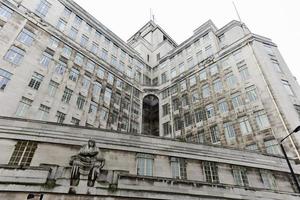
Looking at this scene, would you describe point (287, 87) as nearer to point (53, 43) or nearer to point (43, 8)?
point (53, 43)

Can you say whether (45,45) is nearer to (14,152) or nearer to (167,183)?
(14,152)

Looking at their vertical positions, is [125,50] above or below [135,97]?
above

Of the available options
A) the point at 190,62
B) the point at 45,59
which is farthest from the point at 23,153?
the point at 190,62

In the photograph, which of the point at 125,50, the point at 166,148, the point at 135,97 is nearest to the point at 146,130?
the point at 135,97

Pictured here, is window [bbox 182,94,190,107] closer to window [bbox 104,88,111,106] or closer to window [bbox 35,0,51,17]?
window [bbox 104,88,111,106]

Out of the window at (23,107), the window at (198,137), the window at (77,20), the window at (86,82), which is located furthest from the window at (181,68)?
the window at (23,107)

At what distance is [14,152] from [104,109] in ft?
59.2

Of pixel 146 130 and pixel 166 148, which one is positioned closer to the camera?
pixel 166 148

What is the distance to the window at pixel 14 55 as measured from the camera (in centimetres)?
2286

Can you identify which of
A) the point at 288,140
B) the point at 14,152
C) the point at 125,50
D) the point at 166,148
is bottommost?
the point at 14,152

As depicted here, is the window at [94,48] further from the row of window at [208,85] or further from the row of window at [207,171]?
the row of window at [207,171]

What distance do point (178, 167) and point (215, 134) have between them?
46.2 ft

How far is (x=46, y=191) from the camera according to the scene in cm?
1154

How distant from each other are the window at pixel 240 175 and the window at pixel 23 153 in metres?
15.9
